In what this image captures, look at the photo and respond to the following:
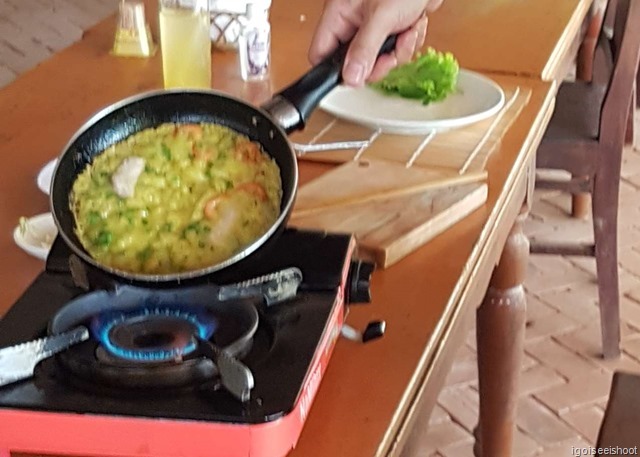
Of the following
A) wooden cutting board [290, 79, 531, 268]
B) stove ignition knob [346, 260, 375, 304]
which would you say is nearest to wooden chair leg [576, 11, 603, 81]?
wooden cutting board [290, 79, 531, 268]

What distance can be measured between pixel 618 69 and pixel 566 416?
0.72 meters

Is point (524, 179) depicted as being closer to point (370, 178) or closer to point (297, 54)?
point (370, 178)

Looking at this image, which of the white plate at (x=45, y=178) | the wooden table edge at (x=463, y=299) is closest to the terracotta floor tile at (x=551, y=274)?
the wooden table edge at (x=463, y=299)

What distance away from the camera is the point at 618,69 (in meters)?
1.86

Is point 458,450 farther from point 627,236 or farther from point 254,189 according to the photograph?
point 254,189

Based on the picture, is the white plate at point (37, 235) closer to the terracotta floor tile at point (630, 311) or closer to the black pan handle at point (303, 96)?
the black pan handle at point (303, 96)

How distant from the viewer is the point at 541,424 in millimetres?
1896

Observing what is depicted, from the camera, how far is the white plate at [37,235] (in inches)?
36.8

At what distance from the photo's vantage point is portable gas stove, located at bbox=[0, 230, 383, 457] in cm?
62

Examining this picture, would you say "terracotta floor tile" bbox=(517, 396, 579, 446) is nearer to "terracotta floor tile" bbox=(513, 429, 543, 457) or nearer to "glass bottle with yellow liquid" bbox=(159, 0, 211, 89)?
"terracotta floor tile" bbox=(513, 429, 543, 457)

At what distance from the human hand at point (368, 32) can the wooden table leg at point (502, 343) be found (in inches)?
15.2

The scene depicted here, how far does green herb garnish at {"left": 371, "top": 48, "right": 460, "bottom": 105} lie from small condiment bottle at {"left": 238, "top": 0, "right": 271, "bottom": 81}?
190mm

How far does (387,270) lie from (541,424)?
44.1 inches

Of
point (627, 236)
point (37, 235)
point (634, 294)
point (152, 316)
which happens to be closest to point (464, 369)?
point (634, 294)
